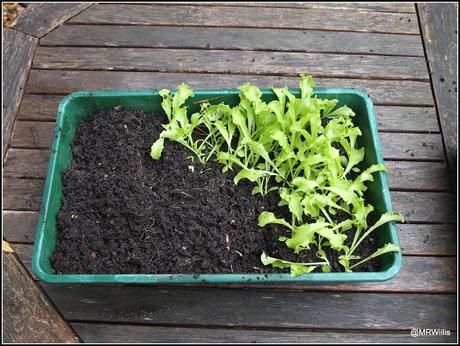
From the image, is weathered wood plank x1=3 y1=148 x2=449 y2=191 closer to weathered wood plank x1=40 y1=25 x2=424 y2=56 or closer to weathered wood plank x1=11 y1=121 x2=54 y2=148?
weathered wood plank x1=11 y1=121 x2=54 y2=148

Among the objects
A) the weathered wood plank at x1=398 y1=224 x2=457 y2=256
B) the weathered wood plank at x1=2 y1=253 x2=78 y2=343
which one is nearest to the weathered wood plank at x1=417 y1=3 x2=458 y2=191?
the weathered wood plank at x1=398 y1=224 x2=457 y2=256

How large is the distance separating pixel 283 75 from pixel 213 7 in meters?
0.46

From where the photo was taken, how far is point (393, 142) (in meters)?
1.60

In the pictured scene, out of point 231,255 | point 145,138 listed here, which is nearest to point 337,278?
point 231,255

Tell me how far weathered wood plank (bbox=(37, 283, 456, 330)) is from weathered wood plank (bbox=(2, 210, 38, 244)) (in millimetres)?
240

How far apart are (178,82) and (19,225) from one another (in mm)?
766

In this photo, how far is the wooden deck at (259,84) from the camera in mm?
1347

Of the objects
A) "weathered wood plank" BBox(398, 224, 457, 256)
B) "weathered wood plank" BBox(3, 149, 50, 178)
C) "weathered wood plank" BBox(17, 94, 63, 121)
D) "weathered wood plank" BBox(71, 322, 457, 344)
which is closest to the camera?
"weathered wood plank" BBox(71, 322, 457, 344)

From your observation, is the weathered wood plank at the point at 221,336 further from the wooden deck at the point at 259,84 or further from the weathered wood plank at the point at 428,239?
the weathered wood plank at the point at 428,239

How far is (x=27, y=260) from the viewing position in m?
1.43

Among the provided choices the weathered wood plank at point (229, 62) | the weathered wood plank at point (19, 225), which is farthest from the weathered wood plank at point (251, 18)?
the weathered wood plank at point (19, 225)

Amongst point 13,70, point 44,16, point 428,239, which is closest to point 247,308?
point 428,239

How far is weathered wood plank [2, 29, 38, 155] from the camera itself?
65.1 inches

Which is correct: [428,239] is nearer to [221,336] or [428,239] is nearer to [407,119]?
[407,119]
